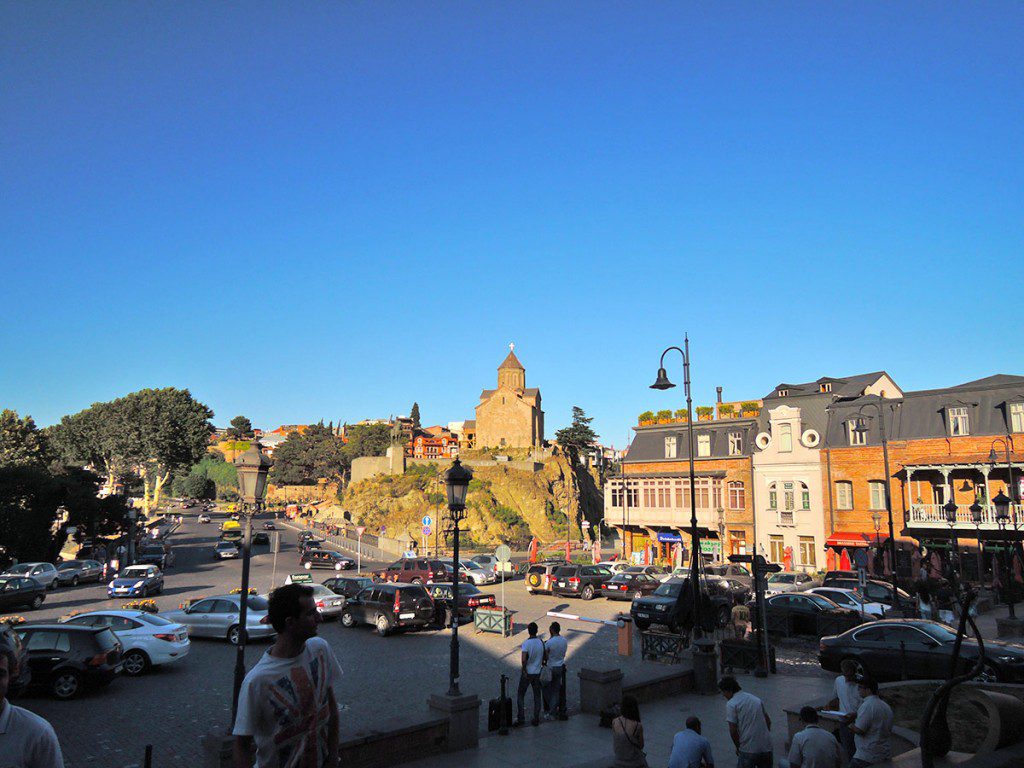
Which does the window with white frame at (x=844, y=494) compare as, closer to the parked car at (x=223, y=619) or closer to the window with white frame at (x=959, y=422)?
the window with white frame at (x=959, y=422)

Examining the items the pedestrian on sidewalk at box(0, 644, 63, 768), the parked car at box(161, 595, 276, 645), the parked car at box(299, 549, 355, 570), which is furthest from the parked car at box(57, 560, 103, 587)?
the pedestrian on sidewalk at box(0, 644, 63, 768)

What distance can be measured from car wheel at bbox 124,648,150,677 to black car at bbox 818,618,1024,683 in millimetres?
16054

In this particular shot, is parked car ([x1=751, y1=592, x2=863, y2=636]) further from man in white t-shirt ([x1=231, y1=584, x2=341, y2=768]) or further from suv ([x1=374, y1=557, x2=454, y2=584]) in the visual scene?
man in white t-shirt ([x1=231, y1=584, x2=341, y2=768])

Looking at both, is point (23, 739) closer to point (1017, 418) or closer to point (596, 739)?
point (596, 739)

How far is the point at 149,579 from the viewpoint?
1232 inches

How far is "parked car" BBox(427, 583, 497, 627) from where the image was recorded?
22.7 m

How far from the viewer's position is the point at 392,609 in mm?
21406

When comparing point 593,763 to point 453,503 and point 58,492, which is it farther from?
point 58,492

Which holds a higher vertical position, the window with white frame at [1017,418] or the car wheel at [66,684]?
the window with white frame at [1017,418]

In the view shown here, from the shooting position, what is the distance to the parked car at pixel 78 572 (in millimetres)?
36312

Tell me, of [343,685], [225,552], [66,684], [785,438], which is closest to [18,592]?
[66,684]

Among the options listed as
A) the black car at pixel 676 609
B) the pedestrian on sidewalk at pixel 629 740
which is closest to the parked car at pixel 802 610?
the black car at pixel 676 609

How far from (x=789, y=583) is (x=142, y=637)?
2530 cm

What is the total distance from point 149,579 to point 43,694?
1961 centimetres
